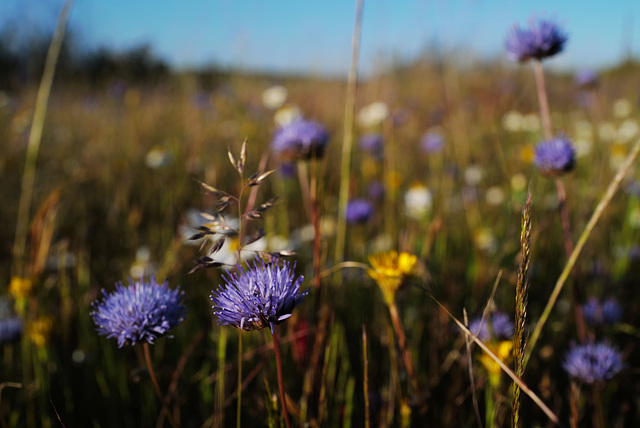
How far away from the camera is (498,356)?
0.84 metres

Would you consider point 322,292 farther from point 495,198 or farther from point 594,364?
point 495,198

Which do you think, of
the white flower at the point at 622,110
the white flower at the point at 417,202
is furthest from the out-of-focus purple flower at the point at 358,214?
the white flower at the point at 622,110

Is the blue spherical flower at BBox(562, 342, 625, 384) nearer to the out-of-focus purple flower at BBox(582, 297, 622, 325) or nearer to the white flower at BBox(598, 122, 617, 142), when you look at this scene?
the out-of-focus purple flower at BBox(582, 297, 622, 325)

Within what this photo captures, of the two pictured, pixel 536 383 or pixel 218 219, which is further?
pixel 536 383

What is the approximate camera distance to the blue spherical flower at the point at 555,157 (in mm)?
1011


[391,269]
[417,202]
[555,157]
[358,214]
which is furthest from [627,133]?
[391,269]

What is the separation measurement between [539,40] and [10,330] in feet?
4.49

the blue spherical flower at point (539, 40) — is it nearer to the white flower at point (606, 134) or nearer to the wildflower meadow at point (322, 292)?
the wildflower meadow at point (322, 292)

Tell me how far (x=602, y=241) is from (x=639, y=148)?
1.43 metres

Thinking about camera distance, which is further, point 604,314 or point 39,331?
point 604,314

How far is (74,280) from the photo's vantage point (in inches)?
61.3

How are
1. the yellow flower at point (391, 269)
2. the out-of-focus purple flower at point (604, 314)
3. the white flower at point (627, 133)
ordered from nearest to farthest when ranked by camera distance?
the yellow flower at point (391, 269) < the out-of-focus purple flower at point (604, 314) < the white flower at point (627, 133)

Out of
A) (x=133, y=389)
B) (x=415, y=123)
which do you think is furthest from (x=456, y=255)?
(x=415, y=123)

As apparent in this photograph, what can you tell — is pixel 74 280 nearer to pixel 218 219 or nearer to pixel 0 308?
pixel 0 308
